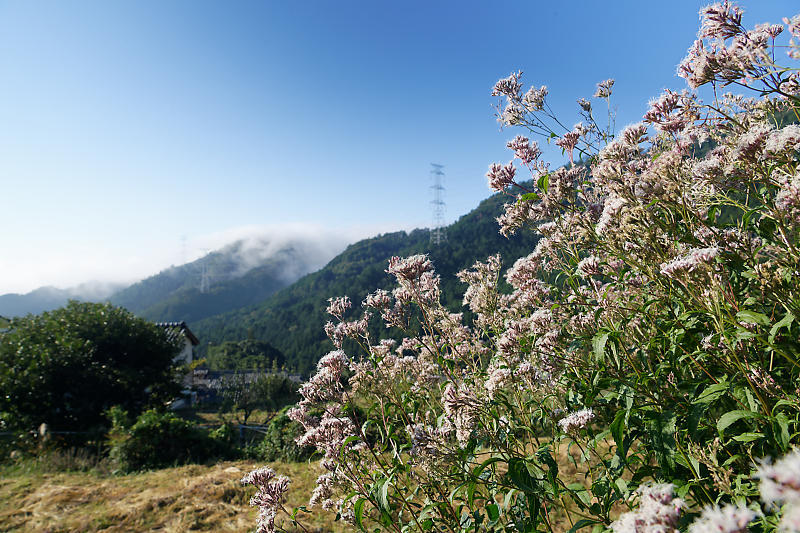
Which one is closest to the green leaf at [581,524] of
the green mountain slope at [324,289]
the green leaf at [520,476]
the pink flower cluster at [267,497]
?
the green leaf at [520,476]

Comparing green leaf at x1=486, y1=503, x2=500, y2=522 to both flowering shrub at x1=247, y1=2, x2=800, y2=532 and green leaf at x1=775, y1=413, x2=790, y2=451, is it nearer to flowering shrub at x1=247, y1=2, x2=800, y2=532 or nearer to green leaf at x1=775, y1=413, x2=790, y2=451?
flowering shrub at x1=247, y1=2, x2=800, y2=532

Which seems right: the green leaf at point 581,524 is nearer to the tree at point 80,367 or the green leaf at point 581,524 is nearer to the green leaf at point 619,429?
the green leaf at point 619,429

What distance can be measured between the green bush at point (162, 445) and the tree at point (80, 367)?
5968 mm

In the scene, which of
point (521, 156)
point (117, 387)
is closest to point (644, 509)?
point (521, 156)

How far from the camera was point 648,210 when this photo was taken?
2.50 m

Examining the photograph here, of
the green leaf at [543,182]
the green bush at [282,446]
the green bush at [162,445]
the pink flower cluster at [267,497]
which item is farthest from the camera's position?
the green bush at [282,446]

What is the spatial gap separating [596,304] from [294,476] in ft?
29.4

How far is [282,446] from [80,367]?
43.7 feet

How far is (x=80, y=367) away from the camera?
18.1 meters

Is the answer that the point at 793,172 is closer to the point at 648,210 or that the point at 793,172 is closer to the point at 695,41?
the point at 648,210

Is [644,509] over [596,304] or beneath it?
beneath

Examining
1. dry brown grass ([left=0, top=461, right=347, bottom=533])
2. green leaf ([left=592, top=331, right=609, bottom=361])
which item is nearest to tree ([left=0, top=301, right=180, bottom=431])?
dry brown grass ([left=0, top=461, right=347, bottom=533])

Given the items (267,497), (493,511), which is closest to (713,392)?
(493,511)

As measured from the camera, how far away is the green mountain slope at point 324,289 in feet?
281
